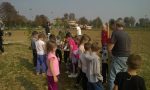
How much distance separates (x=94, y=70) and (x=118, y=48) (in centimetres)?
93

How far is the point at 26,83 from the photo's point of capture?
33.3 ft

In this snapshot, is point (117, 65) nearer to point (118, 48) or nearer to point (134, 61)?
point (118, 48)

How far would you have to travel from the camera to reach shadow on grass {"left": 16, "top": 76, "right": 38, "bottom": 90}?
9.61 meters

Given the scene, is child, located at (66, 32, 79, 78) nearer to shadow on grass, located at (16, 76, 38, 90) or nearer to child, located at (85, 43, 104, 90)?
shadow on grass, located at (16, 76, 38, 90)

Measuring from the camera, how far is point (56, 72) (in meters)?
7.40

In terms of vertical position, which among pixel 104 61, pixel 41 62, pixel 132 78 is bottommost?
pixel 41 62

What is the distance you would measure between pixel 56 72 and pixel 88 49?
3.27 feet

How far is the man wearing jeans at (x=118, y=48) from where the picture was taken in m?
7.44

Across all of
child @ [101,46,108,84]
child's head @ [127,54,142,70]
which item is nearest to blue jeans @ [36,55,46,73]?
child @ [101,46,108,84]

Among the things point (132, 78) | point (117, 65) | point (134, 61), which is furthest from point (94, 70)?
point (134, 61)

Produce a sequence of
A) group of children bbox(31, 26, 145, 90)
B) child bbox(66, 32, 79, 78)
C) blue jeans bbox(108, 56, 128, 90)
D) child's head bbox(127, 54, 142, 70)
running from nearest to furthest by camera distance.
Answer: child's head bbox(127, 54, 142, 70) < group of children bbox(31, 26, 145, 90) < blue jeans bbox(108, 56, 128, 90) < child bbox(66, 32, 79, 78)

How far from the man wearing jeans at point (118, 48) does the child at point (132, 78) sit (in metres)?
2.90

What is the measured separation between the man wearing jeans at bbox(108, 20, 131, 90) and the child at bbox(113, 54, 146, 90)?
2897mm

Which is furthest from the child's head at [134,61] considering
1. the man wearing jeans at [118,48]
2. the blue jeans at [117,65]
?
the blue jeans at [117,65]
